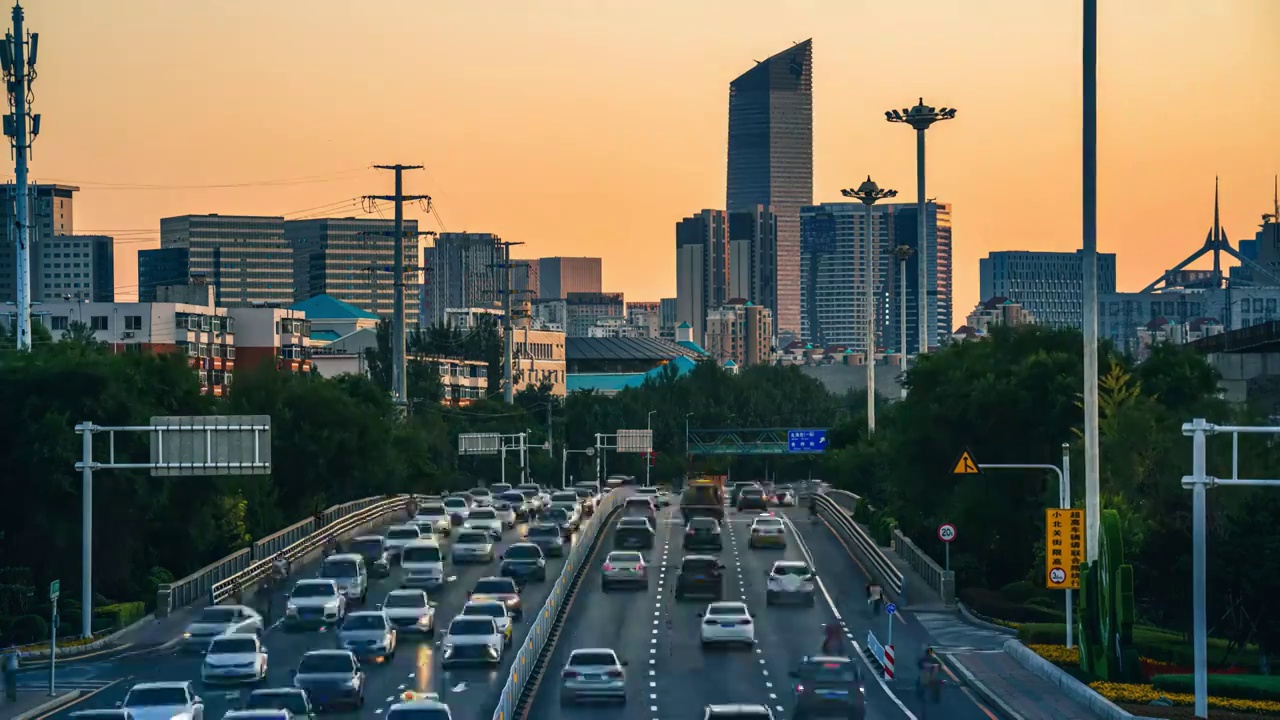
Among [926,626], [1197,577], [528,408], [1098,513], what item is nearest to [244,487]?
[926,626]

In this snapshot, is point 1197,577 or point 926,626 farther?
point 926,626

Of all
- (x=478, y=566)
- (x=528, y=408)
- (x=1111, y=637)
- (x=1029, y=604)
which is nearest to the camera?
(x=1111, y=637)

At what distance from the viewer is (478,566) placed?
78812 millimetres

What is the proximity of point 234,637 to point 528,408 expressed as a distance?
139m

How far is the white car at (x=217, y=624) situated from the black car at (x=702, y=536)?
2840 centimetres

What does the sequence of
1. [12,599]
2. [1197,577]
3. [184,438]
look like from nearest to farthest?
[1197,577] < [184,438] < [12,599]

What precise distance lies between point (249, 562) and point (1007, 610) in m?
29.2

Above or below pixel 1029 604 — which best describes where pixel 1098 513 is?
above

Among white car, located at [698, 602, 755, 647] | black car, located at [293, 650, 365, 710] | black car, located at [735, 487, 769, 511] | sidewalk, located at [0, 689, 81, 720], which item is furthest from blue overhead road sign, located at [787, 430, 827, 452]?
black car, located at [293, 650, 365, 710]

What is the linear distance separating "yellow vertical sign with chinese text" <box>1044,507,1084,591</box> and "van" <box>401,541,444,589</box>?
82.8 ft

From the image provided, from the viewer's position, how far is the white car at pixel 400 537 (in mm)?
80188

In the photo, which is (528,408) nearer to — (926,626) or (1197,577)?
(926,626)

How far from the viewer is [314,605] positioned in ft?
197

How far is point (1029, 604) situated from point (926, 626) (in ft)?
14.3
